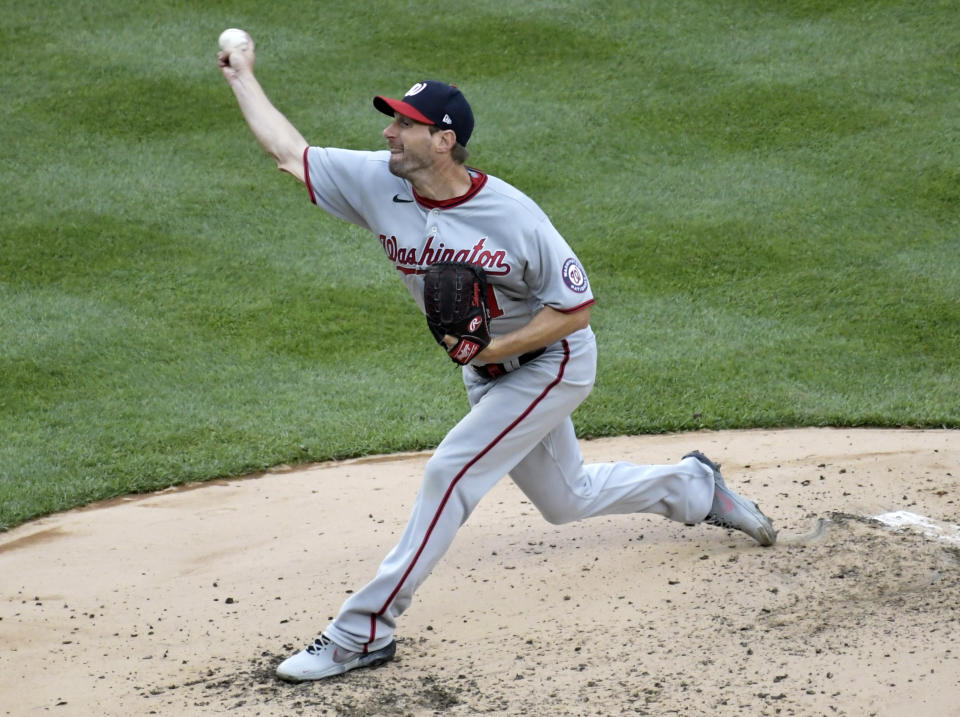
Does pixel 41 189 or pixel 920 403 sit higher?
pixel 41 189

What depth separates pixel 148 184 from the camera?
9.39 metres

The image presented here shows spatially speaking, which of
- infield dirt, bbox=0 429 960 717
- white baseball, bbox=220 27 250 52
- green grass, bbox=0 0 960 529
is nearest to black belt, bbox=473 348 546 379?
infield dirt, bbox=0 429 960 717

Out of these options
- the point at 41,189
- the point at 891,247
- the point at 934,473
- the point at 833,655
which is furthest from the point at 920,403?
the point at 41,189

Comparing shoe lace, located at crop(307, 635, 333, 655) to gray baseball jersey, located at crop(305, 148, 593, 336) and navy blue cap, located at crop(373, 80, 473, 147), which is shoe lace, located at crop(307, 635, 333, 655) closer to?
gray baseball jersey, located at crop(305, 148, 593, 336)

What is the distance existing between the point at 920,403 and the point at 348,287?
3.78 meters

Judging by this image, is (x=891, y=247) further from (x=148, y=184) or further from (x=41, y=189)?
(x=41, y=189)

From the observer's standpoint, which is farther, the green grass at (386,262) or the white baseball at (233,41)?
the green grass at (386,262)

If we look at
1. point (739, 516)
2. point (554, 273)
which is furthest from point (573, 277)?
point (739, 516)

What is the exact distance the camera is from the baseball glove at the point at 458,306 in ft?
12.0

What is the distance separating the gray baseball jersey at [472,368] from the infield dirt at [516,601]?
40cm

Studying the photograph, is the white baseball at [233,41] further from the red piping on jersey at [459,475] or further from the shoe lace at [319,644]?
the shoe lace at [319,644]

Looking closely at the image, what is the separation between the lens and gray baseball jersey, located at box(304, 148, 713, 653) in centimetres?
384

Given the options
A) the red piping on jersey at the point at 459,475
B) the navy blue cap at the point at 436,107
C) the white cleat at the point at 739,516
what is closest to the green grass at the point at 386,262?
the white cleat at the point at 739,516

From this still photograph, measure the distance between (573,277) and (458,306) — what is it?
45 centimetres
